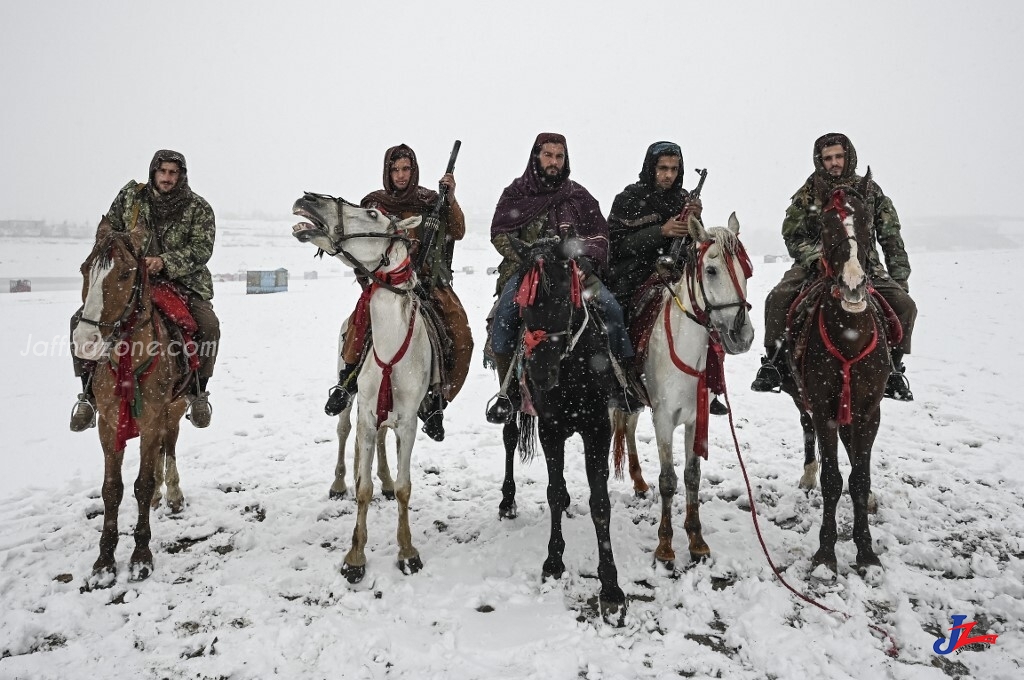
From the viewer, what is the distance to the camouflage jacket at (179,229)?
15.7ft

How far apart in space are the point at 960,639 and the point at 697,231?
3.15 m

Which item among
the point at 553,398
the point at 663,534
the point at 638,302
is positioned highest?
the point at 638,302

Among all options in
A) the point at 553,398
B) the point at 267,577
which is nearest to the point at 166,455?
the point at 267,577

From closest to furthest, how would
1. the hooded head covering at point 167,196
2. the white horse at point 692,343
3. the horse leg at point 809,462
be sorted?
1. the white horse at point 692,343
2. the hooded head covering at point 167,196
3. the horse leg at point 809,462

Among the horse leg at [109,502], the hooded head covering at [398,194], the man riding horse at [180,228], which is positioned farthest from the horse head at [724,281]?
the horse leg at [109,502]

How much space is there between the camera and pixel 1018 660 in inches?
126

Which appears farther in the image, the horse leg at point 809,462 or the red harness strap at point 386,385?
the horse leg at point 809,462

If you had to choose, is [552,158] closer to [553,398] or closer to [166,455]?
[553,398]

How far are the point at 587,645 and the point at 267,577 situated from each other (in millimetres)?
2556

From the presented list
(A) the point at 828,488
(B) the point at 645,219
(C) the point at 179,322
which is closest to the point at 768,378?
(A) the point at 828,488

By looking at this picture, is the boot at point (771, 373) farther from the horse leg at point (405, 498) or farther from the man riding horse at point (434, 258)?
the horse leg at point (405, 498)

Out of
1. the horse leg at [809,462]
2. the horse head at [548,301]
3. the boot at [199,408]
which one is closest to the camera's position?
the horse head at [548,301]

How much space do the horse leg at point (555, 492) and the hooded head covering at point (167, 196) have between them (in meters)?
3.97

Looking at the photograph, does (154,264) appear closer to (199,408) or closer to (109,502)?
(199,408)
